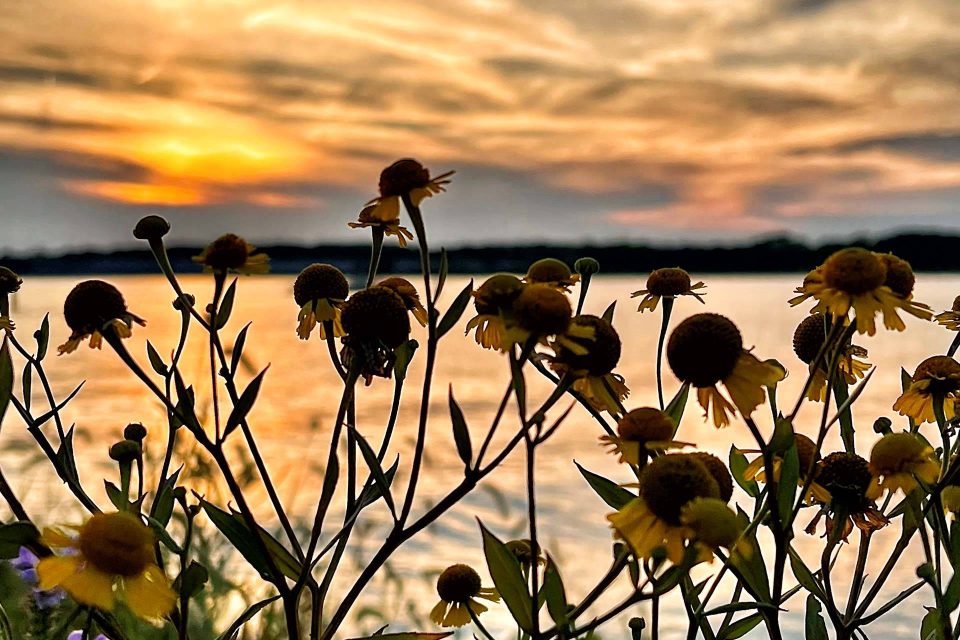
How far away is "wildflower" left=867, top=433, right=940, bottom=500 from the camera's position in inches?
34.3

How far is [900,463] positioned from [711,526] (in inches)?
14.0

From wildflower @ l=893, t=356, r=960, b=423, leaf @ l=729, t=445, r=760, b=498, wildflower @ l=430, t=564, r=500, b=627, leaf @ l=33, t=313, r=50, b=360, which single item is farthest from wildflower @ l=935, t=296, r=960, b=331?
leaf @ l=33, t=313, r=50, b=360

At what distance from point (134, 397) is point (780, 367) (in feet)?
24.7

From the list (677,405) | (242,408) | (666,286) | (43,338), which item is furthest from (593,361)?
(43,338)

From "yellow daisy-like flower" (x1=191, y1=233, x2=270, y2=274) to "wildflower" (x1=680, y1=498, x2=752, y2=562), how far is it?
0.41 m

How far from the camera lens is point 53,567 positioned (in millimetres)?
663

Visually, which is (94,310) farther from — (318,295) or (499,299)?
(499,299)

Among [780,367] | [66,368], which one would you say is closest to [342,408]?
[780,367]

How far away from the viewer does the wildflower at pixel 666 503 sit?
65 cm

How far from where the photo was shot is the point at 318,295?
0.95 m

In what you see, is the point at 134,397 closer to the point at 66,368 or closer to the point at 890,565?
the point at 66,368

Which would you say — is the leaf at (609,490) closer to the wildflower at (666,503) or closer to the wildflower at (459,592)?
the wildflower at (666,503)

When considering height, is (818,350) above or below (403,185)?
below

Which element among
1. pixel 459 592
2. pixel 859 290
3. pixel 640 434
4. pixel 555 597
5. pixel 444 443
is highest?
pixel 859 290
